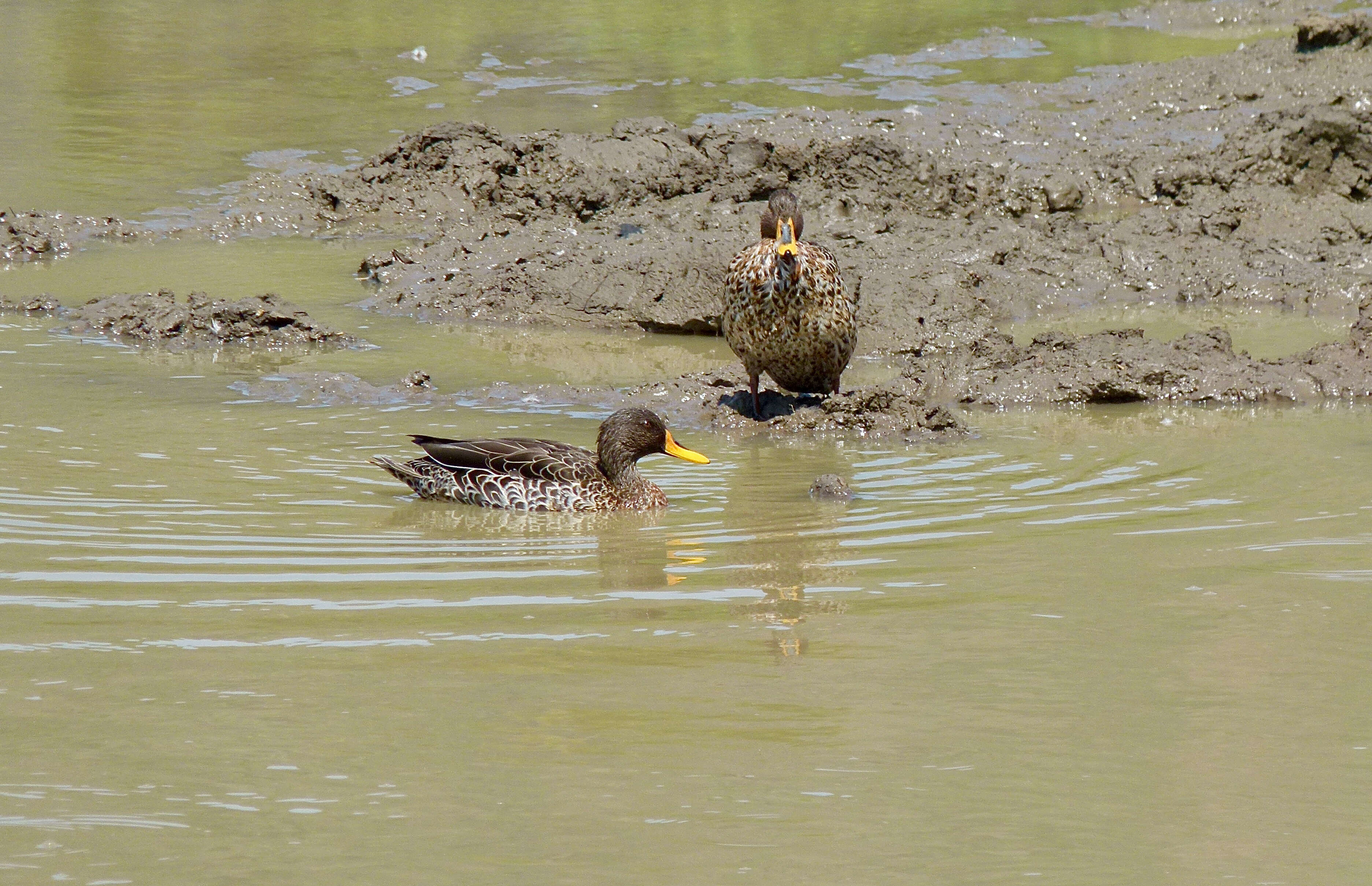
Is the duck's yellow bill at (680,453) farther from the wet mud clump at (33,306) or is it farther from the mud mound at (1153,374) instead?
the wet mud clump at (33,306)

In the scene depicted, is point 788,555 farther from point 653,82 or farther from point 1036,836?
point 653,82

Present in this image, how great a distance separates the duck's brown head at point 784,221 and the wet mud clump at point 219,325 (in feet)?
10.8

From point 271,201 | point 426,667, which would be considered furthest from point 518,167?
point 426,667

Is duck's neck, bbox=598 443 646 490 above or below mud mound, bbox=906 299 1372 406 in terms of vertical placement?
below

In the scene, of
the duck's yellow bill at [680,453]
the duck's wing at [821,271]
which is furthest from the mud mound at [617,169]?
the duck's yellow bill at [680,453]

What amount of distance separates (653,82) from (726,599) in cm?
1550

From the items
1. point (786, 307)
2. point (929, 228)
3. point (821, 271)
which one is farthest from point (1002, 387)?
point (929, 228)

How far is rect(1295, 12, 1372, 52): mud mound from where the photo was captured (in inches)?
764

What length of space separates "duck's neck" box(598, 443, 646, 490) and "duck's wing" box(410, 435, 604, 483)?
0.05m

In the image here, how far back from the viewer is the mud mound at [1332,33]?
19.4 m

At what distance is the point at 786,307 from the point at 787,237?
389 mm

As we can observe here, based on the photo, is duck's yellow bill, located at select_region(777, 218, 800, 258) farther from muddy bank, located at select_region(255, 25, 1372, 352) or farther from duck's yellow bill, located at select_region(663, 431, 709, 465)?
muddy bank, located at select_region(255, 25, 1372, 352)

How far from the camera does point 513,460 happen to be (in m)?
7.77

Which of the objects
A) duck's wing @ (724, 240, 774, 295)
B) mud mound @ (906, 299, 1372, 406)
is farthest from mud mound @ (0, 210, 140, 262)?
mud mound @ (906, 299, 1372, 406)
